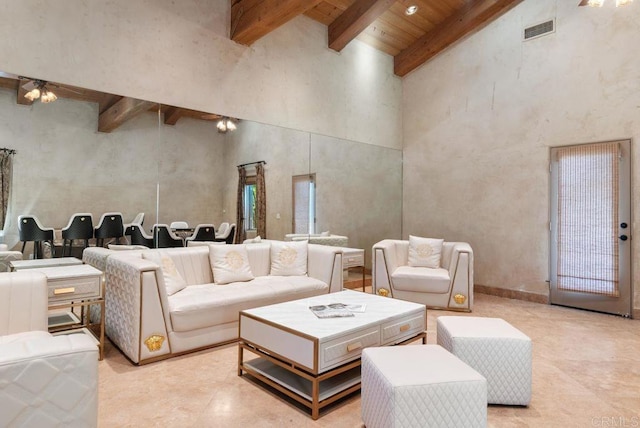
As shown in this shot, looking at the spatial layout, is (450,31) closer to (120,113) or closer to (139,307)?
(120,113)

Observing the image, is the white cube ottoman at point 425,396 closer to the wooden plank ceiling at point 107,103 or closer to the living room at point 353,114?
the living room at point 353,114

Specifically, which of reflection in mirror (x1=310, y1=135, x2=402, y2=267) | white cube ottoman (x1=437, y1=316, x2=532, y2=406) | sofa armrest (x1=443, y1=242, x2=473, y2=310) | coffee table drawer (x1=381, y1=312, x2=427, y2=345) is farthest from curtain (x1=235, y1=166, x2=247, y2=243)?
white cube ottoman (x1=437, y1=316, x2=532, y2=406)

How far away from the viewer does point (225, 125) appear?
412cm

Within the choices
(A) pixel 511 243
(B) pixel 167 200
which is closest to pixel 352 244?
(A) pixel 511 243

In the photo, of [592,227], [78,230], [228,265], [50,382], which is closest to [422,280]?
[592,227]

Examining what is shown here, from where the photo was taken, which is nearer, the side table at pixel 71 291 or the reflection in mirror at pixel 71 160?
the side table at pixel 71 291

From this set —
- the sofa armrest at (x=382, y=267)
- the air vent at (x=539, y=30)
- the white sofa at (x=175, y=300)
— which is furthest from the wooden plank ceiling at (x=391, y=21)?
the sofa armrest at (x=382, y=267)

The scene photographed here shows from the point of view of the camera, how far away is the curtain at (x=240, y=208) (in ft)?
13.7

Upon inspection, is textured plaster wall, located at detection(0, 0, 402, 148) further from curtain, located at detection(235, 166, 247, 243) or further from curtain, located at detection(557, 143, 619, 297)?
curtain, located at detection(557, 143, 619, 297)

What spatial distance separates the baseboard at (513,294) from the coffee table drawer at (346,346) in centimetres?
349

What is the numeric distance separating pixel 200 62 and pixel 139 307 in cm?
262

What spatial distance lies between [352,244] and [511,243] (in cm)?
223

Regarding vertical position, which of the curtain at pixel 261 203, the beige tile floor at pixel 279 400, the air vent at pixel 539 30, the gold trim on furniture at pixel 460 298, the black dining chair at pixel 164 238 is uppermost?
the air vent at pixel 539 30

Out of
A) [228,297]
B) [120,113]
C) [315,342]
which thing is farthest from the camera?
[120,113]
